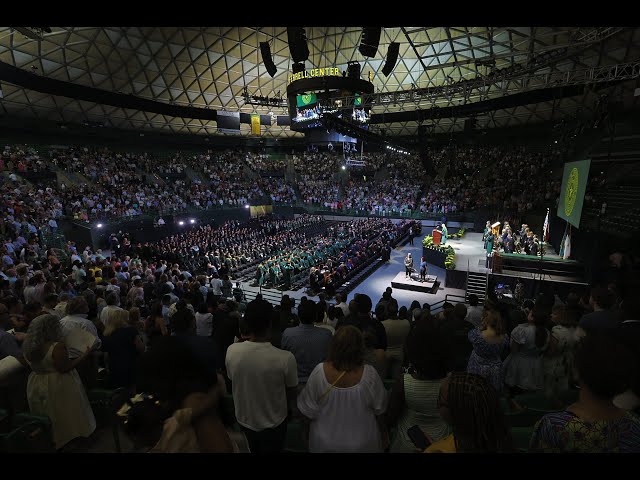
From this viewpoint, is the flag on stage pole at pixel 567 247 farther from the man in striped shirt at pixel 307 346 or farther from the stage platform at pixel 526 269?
the man in striped shirt at pixel 307 346

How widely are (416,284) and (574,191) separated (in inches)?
270

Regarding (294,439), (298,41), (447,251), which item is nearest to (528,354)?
(294,439)

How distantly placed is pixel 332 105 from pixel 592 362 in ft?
63.1

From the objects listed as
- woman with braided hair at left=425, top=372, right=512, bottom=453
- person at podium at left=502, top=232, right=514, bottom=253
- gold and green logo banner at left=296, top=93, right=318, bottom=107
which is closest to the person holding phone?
woman with braided hair at left=425, top=372, right=512, bottom=453

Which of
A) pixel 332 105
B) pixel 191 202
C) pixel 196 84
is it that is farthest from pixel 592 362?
pixel 196 84

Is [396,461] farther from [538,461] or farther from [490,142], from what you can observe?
[490,142]

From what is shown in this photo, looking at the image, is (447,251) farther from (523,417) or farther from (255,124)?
(255,124)

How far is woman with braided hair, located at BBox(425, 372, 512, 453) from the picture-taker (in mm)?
1475

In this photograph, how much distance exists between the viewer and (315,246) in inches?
739

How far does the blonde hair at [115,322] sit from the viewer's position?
12.7 feet

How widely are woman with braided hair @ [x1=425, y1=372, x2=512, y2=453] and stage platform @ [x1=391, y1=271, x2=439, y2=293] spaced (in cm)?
1287

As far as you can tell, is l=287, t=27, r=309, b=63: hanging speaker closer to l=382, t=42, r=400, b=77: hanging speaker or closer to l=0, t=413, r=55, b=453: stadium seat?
l=382, t=42, r=400, b=77: hanging speaker

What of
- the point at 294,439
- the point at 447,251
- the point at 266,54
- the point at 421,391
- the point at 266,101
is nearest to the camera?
the point at 421,391

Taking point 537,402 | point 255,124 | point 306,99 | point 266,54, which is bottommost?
point 537,402
